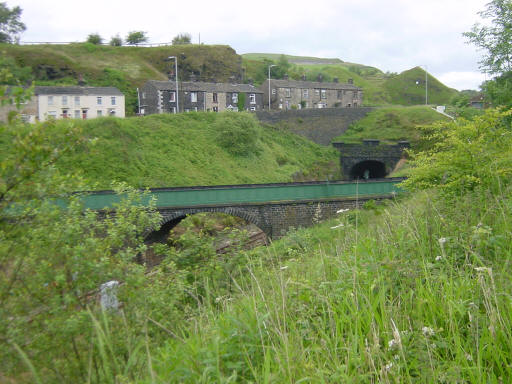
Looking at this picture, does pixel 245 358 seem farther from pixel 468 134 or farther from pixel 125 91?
pixel 125 91

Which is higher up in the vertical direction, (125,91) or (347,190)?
(125,91)

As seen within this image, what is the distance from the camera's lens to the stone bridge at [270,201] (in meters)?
21.3

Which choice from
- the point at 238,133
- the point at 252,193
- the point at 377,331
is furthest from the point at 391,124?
the point at 377,331

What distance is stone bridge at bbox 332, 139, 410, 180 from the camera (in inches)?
1731

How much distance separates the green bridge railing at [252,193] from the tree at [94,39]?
6371 cm

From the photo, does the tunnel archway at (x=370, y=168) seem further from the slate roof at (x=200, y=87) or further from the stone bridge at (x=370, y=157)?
the slate roof at (x=200, y=87)

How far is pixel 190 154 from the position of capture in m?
35.8

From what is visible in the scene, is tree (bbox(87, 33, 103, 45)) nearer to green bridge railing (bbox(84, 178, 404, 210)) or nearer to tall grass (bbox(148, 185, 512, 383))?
green bridge railing (bbox(84, 178, 404, 210))

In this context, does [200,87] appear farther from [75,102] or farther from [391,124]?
[391,124]

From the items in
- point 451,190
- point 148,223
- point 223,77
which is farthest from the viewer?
point 223,77

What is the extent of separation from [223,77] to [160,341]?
237ft

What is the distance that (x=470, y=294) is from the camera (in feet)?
10.4

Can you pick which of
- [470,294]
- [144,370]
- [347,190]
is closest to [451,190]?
[470,294]

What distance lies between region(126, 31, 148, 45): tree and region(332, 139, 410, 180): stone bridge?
159 feet
